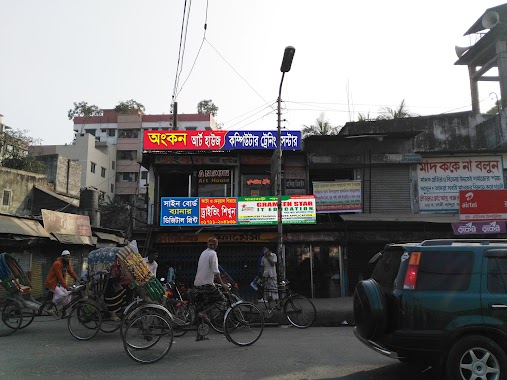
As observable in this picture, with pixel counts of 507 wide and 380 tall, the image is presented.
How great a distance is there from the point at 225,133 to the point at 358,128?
10.6 meters

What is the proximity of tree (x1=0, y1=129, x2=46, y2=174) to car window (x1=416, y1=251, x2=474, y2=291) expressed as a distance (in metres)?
34.6

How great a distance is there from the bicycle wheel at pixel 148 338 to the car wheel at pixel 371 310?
3.05 m

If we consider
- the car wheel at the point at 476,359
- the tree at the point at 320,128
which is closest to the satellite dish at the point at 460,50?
the tree at the point at 320,128

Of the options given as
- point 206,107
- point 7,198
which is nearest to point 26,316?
point 7,198

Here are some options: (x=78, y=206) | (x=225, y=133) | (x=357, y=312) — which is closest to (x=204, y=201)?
(x=225, y=133)

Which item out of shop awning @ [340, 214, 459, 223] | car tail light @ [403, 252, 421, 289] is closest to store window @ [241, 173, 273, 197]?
shop awning @ [340, 214, 459, 223]

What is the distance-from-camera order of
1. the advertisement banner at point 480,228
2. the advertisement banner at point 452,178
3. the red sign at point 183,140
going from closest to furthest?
the advertisement banner at point 480,228 → the red sign at point 183,140 → the advertisement banner at point 452,178

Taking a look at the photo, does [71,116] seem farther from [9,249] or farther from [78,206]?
[9,249]

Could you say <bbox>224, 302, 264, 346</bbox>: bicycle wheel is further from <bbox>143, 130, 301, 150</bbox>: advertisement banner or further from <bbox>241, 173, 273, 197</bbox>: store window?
<bbox>241, 173, 273, 197</bbox>: store window

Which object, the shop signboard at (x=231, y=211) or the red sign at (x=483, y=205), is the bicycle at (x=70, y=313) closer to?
the shop signboard at (x=231, y=211)

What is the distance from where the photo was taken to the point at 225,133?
16.0m

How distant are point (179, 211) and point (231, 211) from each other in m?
1.94

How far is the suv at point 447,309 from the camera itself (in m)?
4.48

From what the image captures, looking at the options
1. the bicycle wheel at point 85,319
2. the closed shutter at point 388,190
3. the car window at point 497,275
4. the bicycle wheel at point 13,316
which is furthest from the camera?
the closed shutter at point 388,190
